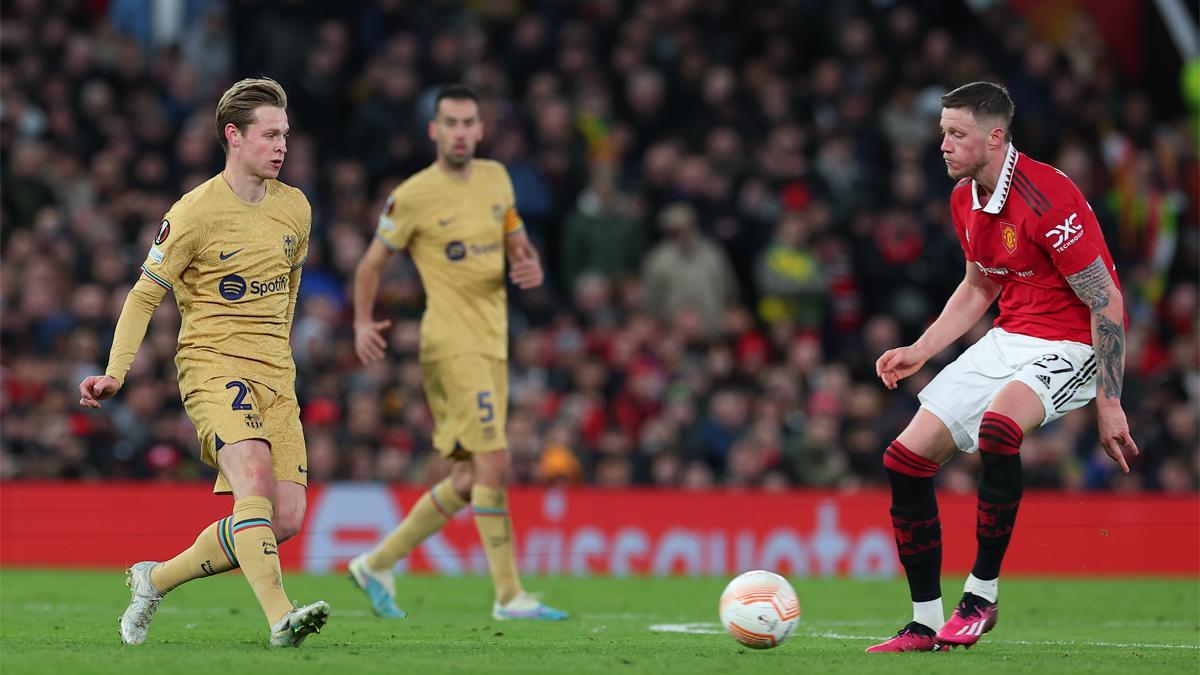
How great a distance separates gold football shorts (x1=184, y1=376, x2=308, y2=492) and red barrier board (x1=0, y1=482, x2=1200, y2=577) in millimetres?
6627

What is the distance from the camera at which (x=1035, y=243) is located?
752 cm

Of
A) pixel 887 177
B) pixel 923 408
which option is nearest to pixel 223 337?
pixel 923 408

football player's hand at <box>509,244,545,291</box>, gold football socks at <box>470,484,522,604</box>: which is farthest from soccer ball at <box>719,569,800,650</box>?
football player's hand at <box>509,244,545,291</box>

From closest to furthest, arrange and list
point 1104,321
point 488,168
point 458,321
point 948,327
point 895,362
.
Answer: point 1104,321, point 895,362, point 948,327, point 458,321, point 488,168

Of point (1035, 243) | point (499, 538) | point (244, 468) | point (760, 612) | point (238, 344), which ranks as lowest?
point (760, 612)

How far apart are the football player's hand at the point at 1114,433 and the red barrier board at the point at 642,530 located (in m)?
8.00

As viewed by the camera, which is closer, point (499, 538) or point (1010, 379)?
point (1010, 379)

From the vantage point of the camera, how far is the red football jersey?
743 cm

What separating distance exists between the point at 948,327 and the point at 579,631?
2.43m

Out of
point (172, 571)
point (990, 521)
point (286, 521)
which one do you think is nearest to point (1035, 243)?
point (990, 521)

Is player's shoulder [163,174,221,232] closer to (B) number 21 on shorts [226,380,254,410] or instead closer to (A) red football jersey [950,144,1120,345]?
(B) number 21 on shorts [226,380,254,410]

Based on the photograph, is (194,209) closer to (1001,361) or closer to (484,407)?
(484,407)

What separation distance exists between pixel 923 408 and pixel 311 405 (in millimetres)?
8447

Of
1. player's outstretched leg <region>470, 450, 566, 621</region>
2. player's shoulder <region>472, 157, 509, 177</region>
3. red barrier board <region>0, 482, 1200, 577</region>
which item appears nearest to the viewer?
player's outstretched leg <region>470, 450, 566, 621</region>
